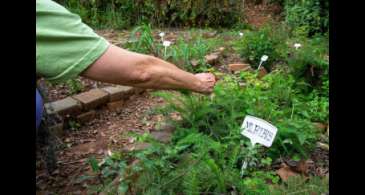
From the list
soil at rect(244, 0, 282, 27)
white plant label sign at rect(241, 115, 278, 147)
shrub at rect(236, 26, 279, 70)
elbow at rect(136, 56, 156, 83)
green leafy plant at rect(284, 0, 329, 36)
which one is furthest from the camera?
soil at rect(244, 0, 282, 27)

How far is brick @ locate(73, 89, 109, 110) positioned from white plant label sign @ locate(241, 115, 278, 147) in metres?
1.25

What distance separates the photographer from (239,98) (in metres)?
2.64

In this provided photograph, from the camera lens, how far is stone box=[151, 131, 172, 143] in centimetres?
244

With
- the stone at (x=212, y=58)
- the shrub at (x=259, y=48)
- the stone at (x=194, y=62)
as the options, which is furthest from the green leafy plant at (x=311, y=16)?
the stone at (x=194, y=62)

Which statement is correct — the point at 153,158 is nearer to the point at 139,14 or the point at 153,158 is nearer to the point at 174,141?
the point at 174,141

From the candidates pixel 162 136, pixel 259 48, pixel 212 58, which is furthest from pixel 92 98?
pixel 259 48

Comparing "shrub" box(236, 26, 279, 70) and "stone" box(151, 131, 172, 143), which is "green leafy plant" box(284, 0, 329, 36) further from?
"stone" box(151, 131, 172, 143)

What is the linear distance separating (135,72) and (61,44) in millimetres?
367

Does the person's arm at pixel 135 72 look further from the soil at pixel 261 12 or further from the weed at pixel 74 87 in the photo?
the soil at pixel 261 12

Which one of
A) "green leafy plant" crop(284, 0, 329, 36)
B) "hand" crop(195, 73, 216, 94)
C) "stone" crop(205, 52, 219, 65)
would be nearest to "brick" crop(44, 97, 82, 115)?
"hand" crop(195, 73, 216, 94)

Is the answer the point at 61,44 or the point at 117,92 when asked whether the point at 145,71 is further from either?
the point at 117,92

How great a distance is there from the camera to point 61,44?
1.53 meters

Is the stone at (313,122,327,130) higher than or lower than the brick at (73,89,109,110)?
lower

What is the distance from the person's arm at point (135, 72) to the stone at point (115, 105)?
1066 mm
